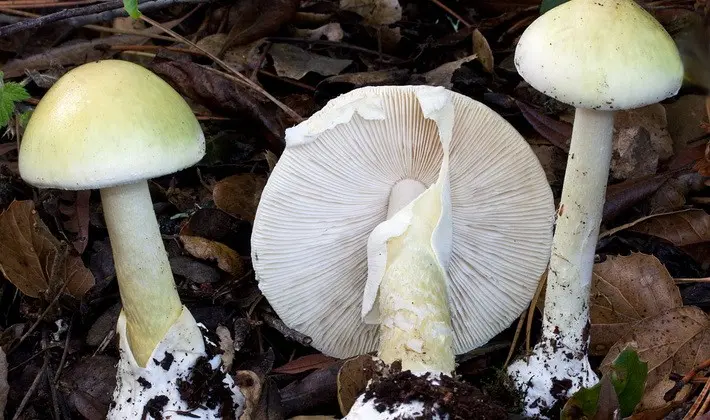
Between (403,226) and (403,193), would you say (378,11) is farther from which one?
(403,226)

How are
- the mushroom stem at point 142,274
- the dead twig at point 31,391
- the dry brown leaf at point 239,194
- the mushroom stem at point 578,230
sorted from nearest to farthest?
the mushroom stem at point 578,230 < the mushroom stem at point 142,274 < the dead twig at point 31,391 < the dry brown leaf at point 239,194

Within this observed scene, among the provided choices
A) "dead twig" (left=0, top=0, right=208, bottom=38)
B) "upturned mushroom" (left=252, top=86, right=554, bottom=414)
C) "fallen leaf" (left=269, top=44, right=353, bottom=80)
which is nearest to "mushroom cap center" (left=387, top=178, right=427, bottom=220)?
"upturned mushroom" (left=252, top=86, right=554, bottom=414)

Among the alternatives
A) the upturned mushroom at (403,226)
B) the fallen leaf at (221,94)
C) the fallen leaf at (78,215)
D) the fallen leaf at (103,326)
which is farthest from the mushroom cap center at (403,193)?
the fallen leaf at (78,215)

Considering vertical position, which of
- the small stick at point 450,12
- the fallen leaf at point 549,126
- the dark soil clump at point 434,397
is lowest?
the dark soil clump at point 434,397

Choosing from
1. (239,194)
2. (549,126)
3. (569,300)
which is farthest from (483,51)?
(569,300)

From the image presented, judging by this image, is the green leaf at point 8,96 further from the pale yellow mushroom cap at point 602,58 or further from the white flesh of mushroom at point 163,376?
the pale yellow mushroom cap at point 602,58

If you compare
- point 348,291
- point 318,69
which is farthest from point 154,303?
point 318,69

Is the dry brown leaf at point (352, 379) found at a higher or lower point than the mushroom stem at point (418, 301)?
lower

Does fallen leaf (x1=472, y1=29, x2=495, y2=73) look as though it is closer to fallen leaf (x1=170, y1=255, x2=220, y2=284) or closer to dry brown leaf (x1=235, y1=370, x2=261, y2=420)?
fallen leaf (x1=170, y1=255, x2=220, y2=284)

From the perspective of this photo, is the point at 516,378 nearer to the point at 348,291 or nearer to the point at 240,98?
the point at 348,291
